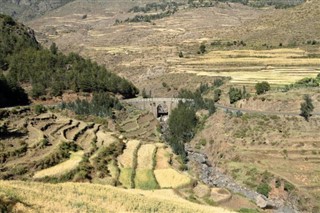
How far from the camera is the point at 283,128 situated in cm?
8400

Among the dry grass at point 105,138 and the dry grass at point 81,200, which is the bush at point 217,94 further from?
the dry grass at point 81,200

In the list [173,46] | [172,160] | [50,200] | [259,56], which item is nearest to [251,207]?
[172,160]

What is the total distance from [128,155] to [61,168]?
1107cm

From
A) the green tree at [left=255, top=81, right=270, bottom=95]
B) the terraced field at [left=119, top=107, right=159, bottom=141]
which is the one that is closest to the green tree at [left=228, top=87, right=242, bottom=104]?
the green tree at [left=255, top=81, right=270, bottom=95]

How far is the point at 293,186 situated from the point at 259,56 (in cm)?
8947

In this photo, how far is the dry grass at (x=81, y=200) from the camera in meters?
28.4

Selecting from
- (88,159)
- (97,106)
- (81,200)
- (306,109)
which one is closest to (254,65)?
(306,109)

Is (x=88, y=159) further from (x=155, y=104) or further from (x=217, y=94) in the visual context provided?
(x=217, y=94)

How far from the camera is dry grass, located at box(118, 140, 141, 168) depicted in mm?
58250

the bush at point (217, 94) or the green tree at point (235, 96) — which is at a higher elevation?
the green tree at point (235, 96)

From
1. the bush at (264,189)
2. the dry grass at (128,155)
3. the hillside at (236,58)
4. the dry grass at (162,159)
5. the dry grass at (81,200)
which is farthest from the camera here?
the hillside at (236,58)

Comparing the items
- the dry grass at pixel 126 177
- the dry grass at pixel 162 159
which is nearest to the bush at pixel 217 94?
the dry grass at pixel 162 159

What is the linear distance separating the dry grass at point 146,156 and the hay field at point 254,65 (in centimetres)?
5790

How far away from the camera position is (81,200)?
31.4 meters
